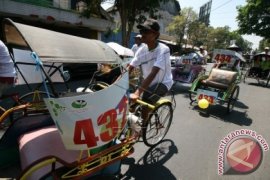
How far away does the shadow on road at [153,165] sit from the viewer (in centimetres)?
331

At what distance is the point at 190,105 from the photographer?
7195 mm

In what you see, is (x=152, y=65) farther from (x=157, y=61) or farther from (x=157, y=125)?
(x=157, y=125)

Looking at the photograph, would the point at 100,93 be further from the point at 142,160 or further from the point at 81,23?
the point at 81,23

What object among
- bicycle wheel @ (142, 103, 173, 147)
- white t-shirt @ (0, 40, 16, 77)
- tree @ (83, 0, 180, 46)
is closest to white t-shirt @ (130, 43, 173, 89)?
bicycle wheel @ (142, 103, 173, 147)

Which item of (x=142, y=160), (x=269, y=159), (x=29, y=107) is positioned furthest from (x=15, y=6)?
(x=269, y=159)

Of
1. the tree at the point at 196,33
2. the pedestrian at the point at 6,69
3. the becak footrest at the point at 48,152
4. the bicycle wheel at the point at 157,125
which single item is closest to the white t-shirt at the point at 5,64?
the pedestrian at the point at 6,69

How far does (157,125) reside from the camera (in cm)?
399

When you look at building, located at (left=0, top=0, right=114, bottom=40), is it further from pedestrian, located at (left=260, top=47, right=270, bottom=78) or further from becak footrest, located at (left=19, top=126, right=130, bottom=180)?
pedestrian, located at (left=260, top=47, right=270, bottom=78)

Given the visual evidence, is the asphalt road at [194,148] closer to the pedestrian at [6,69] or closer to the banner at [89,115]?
the banner at [89,115]

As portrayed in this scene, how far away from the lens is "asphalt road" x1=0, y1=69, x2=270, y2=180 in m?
3.44

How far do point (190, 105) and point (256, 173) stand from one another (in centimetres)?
371

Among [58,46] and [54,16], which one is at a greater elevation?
[54,16]

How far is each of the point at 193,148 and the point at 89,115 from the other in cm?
272

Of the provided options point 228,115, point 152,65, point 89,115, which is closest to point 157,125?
point 152,65
